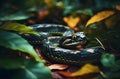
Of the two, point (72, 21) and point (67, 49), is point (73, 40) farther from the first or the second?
point (72, 21)

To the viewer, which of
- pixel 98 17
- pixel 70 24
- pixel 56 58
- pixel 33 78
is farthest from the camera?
pixel 70 24

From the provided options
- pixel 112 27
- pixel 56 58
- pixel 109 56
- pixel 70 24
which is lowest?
pixel 109 56

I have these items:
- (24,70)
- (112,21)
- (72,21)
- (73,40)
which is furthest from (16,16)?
(72,21)

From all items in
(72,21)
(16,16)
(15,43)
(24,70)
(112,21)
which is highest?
(72,21)

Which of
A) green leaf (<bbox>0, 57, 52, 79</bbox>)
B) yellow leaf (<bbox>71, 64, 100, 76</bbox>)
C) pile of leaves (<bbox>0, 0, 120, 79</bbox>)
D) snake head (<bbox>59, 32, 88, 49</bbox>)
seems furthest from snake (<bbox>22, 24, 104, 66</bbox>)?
green leaf (<bbox>0, 57, 52, 79</bbox>)

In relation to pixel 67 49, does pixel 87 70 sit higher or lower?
lower

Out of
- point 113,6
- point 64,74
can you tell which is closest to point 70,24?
point 113,6

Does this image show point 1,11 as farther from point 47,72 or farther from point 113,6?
point 113,6
